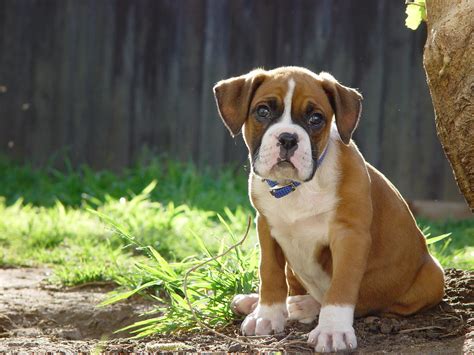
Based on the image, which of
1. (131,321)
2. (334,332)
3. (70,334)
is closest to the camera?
(334,332)

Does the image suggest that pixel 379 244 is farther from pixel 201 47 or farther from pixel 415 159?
pixel 201 47

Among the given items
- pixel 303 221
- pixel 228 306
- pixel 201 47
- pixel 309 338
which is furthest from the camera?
pixel 201 47

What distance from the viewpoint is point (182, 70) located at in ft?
33.2

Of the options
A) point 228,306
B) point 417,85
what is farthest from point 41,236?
point 417,85

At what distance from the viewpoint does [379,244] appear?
4371mm

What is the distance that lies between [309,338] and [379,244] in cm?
72

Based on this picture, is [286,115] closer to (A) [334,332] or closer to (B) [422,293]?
(A) [334,332]

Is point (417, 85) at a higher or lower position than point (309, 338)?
higher

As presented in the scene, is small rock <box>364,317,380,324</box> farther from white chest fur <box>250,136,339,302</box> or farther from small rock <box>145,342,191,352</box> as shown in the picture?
small rock <box>145,342,191,352</box>

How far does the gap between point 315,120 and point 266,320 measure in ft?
3.13

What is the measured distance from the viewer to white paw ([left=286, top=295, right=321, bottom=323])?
4508 millimetres

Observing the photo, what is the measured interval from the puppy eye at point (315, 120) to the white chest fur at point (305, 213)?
19 cm

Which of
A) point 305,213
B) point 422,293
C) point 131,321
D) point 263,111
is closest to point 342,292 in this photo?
point 305,213

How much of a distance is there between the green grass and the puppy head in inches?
37.8
